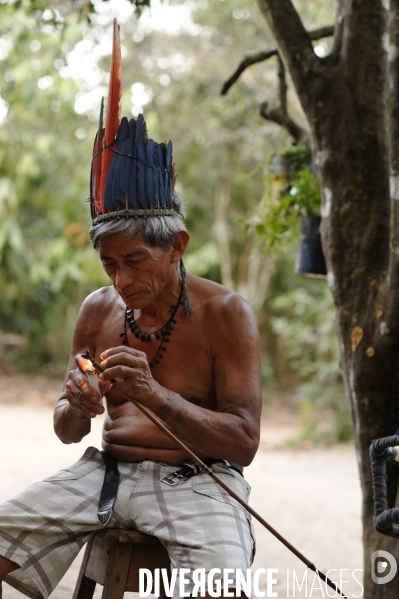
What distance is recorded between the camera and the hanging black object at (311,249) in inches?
155

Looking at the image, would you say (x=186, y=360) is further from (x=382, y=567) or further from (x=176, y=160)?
(x=176, y=160)

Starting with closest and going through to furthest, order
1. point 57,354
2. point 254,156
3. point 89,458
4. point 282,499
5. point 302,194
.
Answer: point 89,458
point 302,194
point 282,499
point 254,156
point 57,354

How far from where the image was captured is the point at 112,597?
2389 millimetres

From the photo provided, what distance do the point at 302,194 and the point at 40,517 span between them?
2311 millimetres

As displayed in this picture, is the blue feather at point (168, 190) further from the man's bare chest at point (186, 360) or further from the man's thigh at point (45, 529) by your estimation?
the man's thigh at point (45, 529)

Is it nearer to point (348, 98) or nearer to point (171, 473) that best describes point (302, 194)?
point (348, 98)

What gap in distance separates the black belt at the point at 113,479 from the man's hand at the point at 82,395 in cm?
28

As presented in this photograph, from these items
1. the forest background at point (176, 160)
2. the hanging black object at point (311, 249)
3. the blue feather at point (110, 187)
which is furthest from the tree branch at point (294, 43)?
the forest background at point (176, 160)

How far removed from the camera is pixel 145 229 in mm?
2500

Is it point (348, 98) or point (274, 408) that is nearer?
point (348, 98)

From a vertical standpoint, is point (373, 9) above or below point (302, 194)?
above

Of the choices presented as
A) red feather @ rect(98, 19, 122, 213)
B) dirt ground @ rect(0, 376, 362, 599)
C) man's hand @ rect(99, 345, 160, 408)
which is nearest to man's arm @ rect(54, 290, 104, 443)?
man's hand @ rect(99, 345, 160, 408)

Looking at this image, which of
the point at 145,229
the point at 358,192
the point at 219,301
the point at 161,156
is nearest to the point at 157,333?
the point at 219,301

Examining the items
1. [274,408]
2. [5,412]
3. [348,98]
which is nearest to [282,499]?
[348,98]
